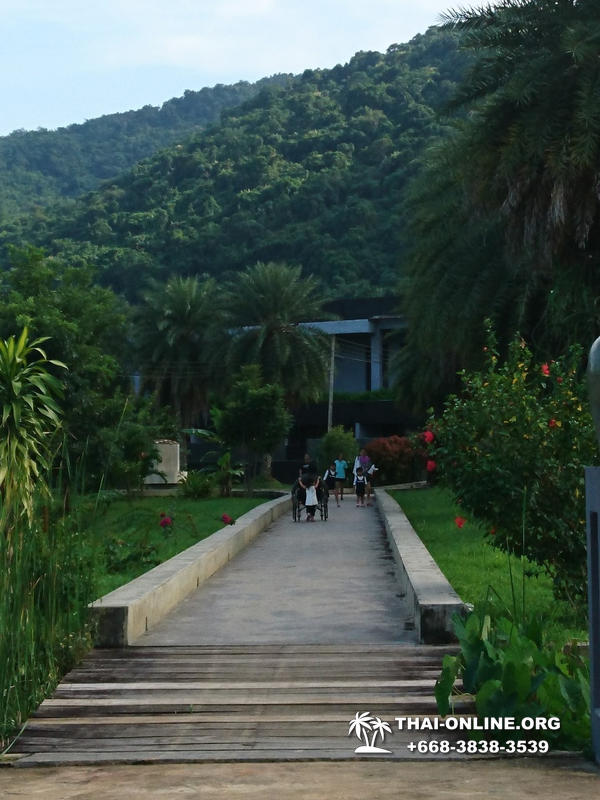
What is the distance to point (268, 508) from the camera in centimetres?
2636

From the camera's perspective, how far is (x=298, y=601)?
1221 cm

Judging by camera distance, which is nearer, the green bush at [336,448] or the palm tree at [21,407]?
the palm tree at [21,407]

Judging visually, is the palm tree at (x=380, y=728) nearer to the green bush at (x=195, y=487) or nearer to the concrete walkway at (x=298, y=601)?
the concrete walkway at (x=298, y=601)

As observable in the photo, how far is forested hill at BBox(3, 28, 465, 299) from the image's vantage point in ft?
263

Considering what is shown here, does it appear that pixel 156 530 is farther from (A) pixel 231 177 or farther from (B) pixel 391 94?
(B) pixel 391 94

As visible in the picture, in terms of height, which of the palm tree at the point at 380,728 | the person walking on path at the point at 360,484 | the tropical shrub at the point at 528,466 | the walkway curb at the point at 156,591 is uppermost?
the tropical shrub at the point at 528,466

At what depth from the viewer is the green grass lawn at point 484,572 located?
10.4 metres

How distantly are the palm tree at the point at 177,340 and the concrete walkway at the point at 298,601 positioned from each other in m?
36.3

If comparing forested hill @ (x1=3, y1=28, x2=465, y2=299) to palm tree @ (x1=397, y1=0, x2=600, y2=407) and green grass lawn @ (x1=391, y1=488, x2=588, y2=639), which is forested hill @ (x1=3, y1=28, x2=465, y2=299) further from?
green grass lawn @ (x1=391, y1=488, x2=588, y2=639)

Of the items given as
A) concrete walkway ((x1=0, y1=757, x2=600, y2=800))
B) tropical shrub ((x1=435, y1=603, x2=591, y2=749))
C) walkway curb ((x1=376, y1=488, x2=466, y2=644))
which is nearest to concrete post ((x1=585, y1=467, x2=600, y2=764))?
tropical shrub ((x1=435, y1=603, x2=591, y2=749))

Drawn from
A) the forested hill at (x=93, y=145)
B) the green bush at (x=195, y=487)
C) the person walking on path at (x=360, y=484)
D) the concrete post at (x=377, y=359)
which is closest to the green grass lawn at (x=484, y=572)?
the person walking on path at (x=360, y=484)

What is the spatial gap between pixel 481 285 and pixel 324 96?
94304 millimetres

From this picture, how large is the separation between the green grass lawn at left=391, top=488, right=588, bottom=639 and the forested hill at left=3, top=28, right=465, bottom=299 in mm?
53462

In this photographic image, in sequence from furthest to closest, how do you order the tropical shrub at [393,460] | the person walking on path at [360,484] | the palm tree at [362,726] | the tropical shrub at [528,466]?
the tropical shrub at [393,460], the person walking on path at [360,484], the tropical shrub at [528,466], the palm tree at [362,726]
